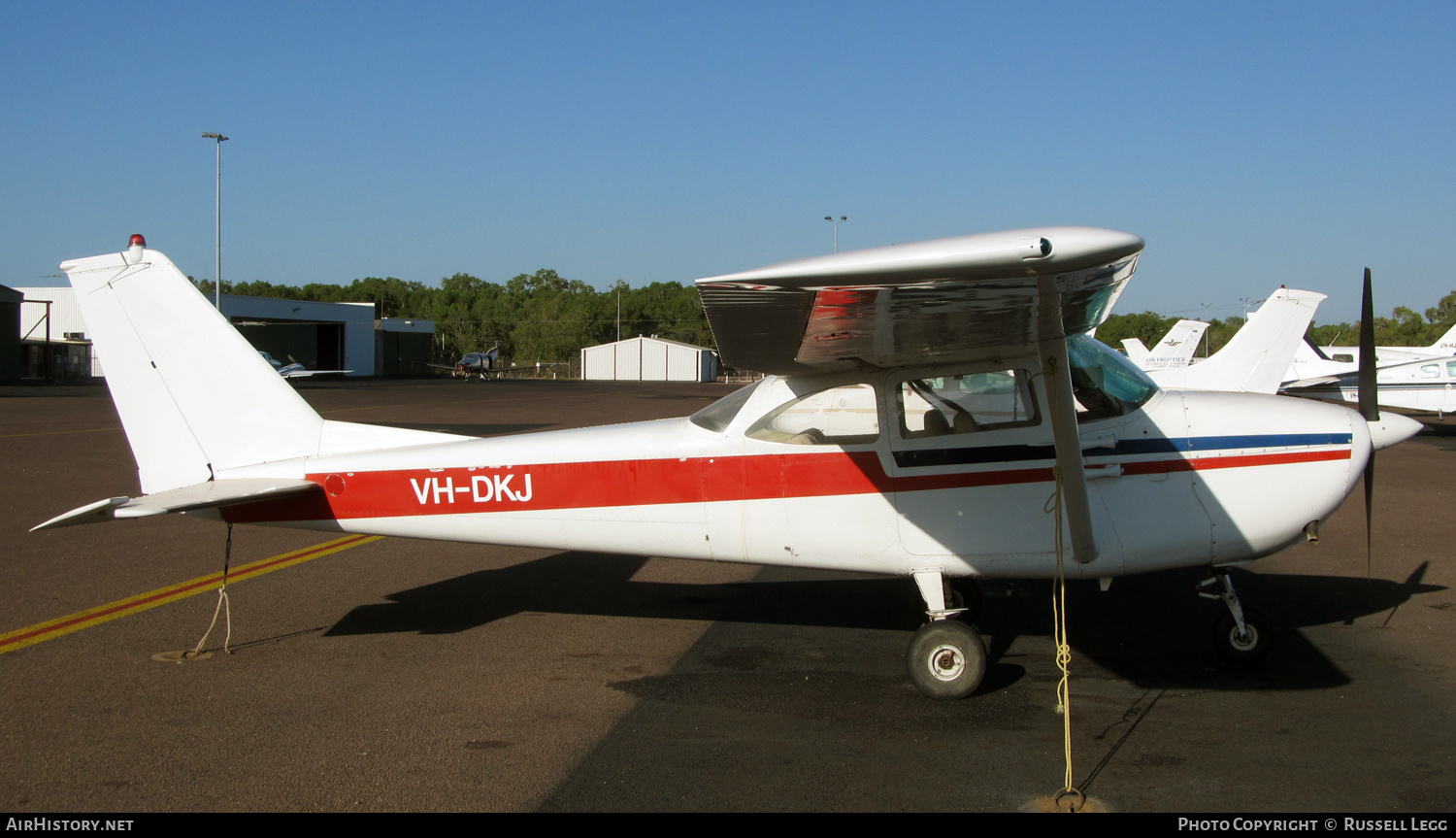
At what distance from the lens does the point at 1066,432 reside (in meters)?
4.51

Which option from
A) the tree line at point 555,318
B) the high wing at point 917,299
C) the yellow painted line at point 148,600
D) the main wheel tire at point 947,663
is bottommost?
the yellow painted line at point 148,600

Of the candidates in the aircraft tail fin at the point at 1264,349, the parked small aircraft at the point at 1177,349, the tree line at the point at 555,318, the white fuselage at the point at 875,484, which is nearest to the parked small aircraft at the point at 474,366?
the tree line at the point at 555,318

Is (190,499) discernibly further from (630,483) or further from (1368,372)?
(1368,372)

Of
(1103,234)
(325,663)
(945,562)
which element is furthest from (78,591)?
(1103,234)

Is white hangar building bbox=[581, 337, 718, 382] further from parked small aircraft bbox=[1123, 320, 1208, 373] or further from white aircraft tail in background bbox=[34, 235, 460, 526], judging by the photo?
white aircraft tail in background bbox=[34, 235, 460, 526]

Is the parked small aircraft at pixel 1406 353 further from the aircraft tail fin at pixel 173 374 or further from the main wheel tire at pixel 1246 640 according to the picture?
the aircraft tail fin at pixel 173 374

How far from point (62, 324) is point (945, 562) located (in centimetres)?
7101

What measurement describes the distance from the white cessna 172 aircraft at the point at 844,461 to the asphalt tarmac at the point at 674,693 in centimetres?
62

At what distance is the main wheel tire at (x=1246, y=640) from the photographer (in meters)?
5.16

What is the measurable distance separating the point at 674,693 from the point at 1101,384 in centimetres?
284

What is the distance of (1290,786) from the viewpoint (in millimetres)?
3686

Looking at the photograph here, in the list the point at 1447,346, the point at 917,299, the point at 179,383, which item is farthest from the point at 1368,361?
the point at 1447,346

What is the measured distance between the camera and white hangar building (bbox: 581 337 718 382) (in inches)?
2928

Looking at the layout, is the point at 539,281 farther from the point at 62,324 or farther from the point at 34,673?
the point at 34,673
